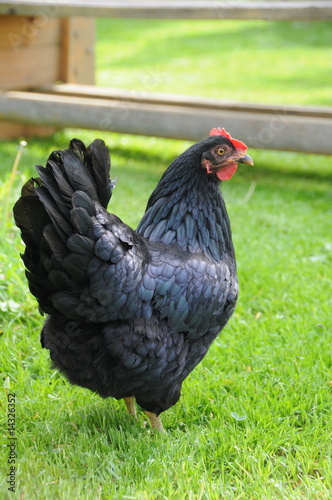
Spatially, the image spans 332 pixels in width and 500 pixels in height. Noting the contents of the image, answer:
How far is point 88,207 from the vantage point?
7.67 ft

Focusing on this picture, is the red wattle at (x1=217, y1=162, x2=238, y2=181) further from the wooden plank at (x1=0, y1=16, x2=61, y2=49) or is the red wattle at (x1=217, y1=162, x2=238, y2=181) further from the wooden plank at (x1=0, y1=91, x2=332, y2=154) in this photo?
the wooden plank at (x1=0, y1=16, x2=61, y2=49)

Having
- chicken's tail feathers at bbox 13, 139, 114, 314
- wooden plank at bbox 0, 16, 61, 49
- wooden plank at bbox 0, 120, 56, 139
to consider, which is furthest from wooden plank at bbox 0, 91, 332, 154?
chicken's tail feathers at bbox 13, 139, 114, 314

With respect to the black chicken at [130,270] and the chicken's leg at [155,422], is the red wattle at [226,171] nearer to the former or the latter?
the black chicken at [130,270]

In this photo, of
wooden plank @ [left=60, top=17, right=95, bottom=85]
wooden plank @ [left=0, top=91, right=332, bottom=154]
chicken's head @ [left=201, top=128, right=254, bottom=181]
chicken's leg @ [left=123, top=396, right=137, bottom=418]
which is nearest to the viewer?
chicken's head @ [left=201, top=128, right=254, bottom=181]

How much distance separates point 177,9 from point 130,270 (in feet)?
16.4

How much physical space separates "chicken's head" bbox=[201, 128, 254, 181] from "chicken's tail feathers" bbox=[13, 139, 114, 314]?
51cm

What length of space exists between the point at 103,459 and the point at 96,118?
207 inches

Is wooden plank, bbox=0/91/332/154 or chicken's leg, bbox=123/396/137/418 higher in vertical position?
wooden plank, bbox=0/91/332/154

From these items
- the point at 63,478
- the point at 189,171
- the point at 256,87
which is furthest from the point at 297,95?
the point at 63,478

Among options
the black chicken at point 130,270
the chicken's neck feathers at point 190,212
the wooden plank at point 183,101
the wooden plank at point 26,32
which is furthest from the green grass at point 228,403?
the wooden plank at point 26,32

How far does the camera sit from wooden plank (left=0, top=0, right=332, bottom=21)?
6258mm

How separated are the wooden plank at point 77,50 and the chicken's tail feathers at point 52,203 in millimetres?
6787

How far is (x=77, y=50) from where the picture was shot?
8.88 metres

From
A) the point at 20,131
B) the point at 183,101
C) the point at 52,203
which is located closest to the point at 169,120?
the point at 183,101
